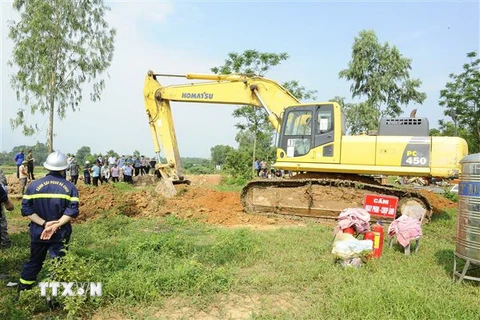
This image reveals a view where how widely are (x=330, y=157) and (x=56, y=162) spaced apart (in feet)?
23.4

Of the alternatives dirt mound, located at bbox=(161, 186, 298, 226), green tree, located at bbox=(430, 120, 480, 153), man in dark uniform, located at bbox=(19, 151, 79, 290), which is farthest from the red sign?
green tree, located at bbox=(430, 120, 480, 153)

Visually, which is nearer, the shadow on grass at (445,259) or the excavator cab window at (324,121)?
the shadow on grass at (445,259)

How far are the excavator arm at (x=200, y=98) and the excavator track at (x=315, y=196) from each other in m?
1.85

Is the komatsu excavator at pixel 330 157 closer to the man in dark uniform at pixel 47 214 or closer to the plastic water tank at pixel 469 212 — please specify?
the plastic water tank at pixel 469 212

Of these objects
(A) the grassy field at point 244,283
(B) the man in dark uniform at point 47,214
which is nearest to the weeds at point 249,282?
(A) the grassy field at point 244,283

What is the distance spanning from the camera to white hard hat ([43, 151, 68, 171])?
4.28m

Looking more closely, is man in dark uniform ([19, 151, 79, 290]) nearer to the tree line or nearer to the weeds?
the weeds

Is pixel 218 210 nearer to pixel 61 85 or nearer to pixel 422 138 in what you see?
pixel 422 138

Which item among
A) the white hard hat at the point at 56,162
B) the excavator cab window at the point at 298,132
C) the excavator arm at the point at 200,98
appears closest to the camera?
the white hard hat at the point at 56,162

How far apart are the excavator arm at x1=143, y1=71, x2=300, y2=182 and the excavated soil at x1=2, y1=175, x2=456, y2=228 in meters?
1.22

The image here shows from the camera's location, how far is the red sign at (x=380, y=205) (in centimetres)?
854

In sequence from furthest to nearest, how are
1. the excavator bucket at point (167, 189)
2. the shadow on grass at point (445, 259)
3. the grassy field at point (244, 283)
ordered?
the excavator bucket at point (167, 189)
the shadow on grass at point (445, 259)
the grassy field at point (244, 283)

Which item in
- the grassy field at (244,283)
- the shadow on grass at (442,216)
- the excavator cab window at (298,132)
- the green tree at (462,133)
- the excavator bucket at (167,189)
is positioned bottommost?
the grassy field at (244,283)

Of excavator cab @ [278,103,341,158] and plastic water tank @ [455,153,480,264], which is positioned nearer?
plastic water tank @ [455,153,480,264]
